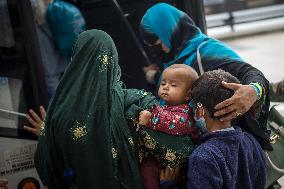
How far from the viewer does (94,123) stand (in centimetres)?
161

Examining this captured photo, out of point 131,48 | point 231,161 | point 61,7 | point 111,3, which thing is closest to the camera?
point 231,161

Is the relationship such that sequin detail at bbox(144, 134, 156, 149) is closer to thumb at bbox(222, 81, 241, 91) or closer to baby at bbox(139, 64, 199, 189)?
baby at bbox(139, 64, 199, 189)

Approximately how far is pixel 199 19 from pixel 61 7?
108 centimetres

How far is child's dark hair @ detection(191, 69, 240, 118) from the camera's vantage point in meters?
1.63

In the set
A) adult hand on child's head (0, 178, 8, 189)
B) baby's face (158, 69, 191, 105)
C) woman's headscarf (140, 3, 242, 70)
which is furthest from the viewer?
woman's headscarf (140, 3, 242, 70)

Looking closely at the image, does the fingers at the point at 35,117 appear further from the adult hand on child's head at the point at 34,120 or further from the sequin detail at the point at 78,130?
the sequin detail at the point at 78,130

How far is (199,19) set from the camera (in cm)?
309

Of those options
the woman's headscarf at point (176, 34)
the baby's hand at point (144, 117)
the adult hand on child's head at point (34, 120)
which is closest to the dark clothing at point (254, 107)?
the woman's headscarf at point (176, 34)

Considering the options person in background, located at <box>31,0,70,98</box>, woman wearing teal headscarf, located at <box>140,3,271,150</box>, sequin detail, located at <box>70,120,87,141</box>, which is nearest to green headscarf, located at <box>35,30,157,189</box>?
sequin detail, located at <box>70,120,87,141</box>

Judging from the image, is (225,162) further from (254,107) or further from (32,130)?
(32,130)

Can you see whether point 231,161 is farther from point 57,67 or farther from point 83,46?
point 57,67

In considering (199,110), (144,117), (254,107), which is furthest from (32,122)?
(254,107)

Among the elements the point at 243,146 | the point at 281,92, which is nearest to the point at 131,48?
the point at 281,92

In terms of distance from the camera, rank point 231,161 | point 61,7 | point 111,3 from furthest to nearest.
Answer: point 111,3 < point 61,7 < point 231,161
